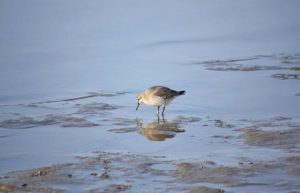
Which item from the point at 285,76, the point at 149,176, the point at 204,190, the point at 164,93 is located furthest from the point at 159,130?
the point at 285,76

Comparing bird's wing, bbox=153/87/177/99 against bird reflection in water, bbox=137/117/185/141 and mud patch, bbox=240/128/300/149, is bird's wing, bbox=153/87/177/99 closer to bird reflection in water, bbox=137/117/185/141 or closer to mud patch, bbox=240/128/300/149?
bird reflection in water, bbox=137/117/185/141

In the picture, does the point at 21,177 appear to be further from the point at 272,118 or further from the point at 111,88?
the point at 111,88

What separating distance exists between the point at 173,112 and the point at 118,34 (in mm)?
9693

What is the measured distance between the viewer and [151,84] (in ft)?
55.3

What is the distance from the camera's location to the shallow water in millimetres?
10312

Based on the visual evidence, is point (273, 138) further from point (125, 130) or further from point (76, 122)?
point (76, 122)

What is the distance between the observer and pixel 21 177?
953cm

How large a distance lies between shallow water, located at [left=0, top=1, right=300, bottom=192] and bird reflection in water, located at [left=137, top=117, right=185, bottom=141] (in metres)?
0.04

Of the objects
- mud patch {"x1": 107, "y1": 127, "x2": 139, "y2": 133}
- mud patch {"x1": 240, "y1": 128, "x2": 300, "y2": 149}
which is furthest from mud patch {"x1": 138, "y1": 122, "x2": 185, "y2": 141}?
mud patch {"x1": 240, "y1": 128, "x2": 300, "y2": 149}

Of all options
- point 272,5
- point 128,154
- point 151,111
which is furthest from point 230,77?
point 272,5

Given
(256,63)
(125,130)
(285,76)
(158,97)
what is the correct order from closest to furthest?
(125,130) → (158,97) → (285,76) → (256,63)

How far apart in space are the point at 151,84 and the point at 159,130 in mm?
4386

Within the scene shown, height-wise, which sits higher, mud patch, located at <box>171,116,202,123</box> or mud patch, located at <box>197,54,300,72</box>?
mud patch, located at <box>197,54,300,72</box>

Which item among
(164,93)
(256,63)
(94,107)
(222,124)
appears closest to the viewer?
(222,124)
